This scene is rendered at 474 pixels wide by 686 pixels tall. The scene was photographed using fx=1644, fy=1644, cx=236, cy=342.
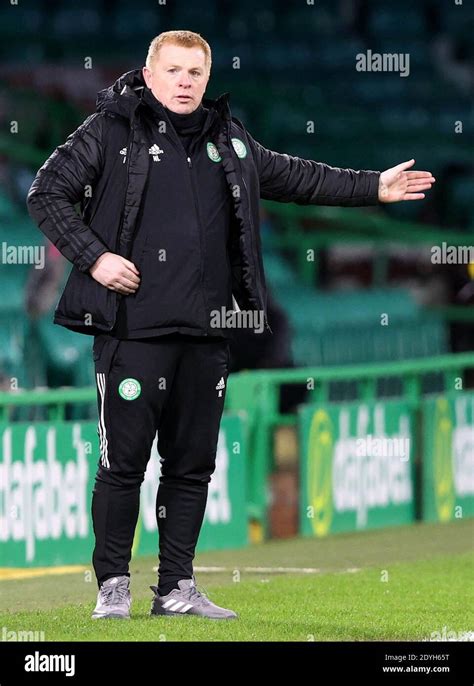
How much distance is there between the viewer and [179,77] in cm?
503

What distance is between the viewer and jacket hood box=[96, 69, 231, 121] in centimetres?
507

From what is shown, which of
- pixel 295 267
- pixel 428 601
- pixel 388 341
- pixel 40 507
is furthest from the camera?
pixel 295 267

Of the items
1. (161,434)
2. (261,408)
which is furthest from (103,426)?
(261,408)

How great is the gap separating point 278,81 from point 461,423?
835 cm

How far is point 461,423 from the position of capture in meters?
10.7

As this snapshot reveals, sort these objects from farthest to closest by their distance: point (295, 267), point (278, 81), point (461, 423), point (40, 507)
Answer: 1. point (278, 81)
2. point (295, 267)
3. point (461, 423)
4. point (40, 507)

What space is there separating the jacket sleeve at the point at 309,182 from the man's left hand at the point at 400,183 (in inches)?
1.1

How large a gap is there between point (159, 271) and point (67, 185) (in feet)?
1.26

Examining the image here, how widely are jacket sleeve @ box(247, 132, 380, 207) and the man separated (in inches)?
3.1

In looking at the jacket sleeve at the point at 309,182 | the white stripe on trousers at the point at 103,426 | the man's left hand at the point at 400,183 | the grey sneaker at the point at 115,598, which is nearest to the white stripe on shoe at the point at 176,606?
the grey sneaker at the point at 115,598

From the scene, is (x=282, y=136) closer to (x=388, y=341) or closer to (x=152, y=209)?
(x=388, y=341)

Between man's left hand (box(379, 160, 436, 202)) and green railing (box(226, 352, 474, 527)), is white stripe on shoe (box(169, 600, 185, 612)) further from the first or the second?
green railing (box(226, 352, 474, 527))

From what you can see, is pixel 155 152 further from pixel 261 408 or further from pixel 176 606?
pixel 261 408
